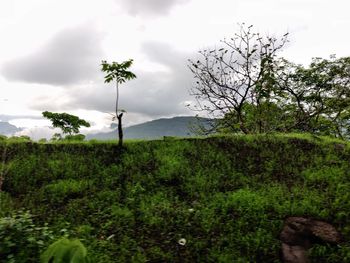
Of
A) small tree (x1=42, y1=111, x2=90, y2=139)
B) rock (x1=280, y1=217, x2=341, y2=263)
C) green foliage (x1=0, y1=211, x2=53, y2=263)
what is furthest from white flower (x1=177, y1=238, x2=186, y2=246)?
small tree (x1=42, y1=111, x2=90, y2=139)

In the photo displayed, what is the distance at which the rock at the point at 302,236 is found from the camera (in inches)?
282

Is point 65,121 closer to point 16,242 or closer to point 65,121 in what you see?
point 65,121

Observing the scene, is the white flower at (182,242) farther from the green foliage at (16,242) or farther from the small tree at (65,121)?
the small tree at (65,121)

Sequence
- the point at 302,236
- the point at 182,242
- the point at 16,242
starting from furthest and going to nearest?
1. the point at 182,242
2. the point at 302,236
3. the point at 16,242

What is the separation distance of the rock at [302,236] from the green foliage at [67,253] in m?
4.60

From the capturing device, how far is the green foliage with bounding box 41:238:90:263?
161 inches

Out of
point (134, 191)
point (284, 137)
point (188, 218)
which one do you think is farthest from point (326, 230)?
point (284, 137)

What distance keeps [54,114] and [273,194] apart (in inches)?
984

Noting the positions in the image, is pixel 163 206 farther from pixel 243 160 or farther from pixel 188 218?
pixel 243 160

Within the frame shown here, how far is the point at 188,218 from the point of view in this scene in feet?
28.4

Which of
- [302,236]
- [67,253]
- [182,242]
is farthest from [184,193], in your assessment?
[67,253]

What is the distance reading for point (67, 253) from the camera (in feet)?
13.7

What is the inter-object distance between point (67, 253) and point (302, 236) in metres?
5.42

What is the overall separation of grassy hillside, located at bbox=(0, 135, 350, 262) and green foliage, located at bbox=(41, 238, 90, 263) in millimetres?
2688
